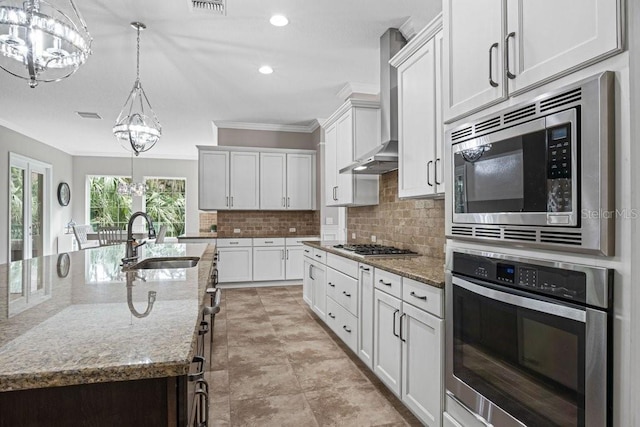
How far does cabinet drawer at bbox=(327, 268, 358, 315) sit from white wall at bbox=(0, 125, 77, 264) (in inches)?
241

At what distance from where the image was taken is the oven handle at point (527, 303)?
117 centimetres

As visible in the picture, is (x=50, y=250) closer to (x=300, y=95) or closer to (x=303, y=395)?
(x=300, y=95)

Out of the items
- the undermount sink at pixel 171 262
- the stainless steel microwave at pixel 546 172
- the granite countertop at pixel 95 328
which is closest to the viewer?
the granite countertop at pixel 95 328

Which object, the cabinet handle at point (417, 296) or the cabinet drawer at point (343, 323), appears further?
the cabinet drawer at point (343, 323)

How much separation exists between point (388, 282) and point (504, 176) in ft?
3.63

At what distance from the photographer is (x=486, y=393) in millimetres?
1554

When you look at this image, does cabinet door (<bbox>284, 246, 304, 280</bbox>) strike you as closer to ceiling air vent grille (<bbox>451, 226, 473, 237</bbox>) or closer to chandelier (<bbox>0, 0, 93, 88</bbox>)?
chandelier (<bbox>0, 0, 93, 88</bbox>)

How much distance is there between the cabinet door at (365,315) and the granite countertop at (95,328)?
1.26 meters

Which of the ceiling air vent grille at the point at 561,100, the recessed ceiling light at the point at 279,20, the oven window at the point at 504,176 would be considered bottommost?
the oven window at the point at 504,176

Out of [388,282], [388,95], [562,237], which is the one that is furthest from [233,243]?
[562,237]

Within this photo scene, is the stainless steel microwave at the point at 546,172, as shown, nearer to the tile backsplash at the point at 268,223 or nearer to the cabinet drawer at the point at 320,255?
the cabinet drawer at the point at 320,255

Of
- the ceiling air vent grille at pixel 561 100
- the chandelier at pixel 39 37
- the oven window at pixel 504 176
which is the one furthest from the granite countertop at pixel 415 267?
the chandelier at pixel 39 37

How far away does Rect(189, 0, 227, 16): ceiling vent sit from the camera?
9.77 feet

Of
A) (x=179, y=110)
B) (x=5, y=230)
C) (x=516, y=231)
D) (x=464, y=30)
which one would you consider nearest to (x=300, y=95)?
(x=179, y=110)
